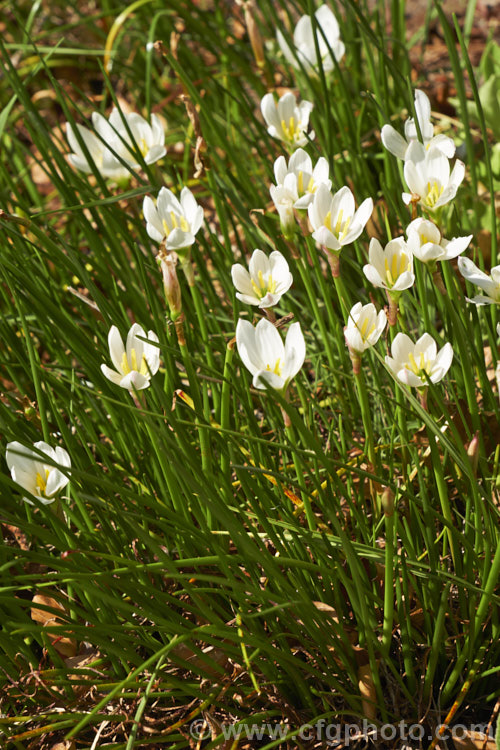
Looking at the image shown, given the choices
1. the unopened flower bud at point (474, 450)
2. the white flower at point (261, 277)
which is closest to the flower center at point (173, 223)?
the white flower at point (261, 277)

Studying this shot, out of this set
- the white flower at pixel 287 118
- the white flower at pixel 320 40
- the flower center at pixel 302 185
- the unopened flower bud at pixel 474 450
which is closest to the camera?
the unopened flower bud at pixel 474 450

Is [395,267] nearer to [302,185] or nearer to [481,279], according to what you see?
[481,279]

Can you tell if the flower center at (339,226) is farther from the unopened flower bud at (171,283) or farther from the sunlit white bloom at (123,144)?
the sunlit white bloom at (123,144)

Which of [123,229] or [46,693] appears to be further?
[123,229]

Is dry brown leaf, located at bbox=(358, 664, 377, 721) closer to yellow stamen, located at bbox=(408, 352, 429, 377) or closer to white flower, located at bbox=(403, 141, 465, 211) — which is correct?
yellow stamen, located at bbox=(408, 352, 429, 377)

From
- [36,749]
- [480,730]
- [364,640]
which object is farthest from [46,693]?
[480,730]

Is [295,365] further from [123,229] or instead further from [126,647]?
[123,229]

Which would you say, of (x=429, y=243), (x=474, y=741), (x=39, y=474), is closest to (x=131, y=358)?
(x=39, y=474)
